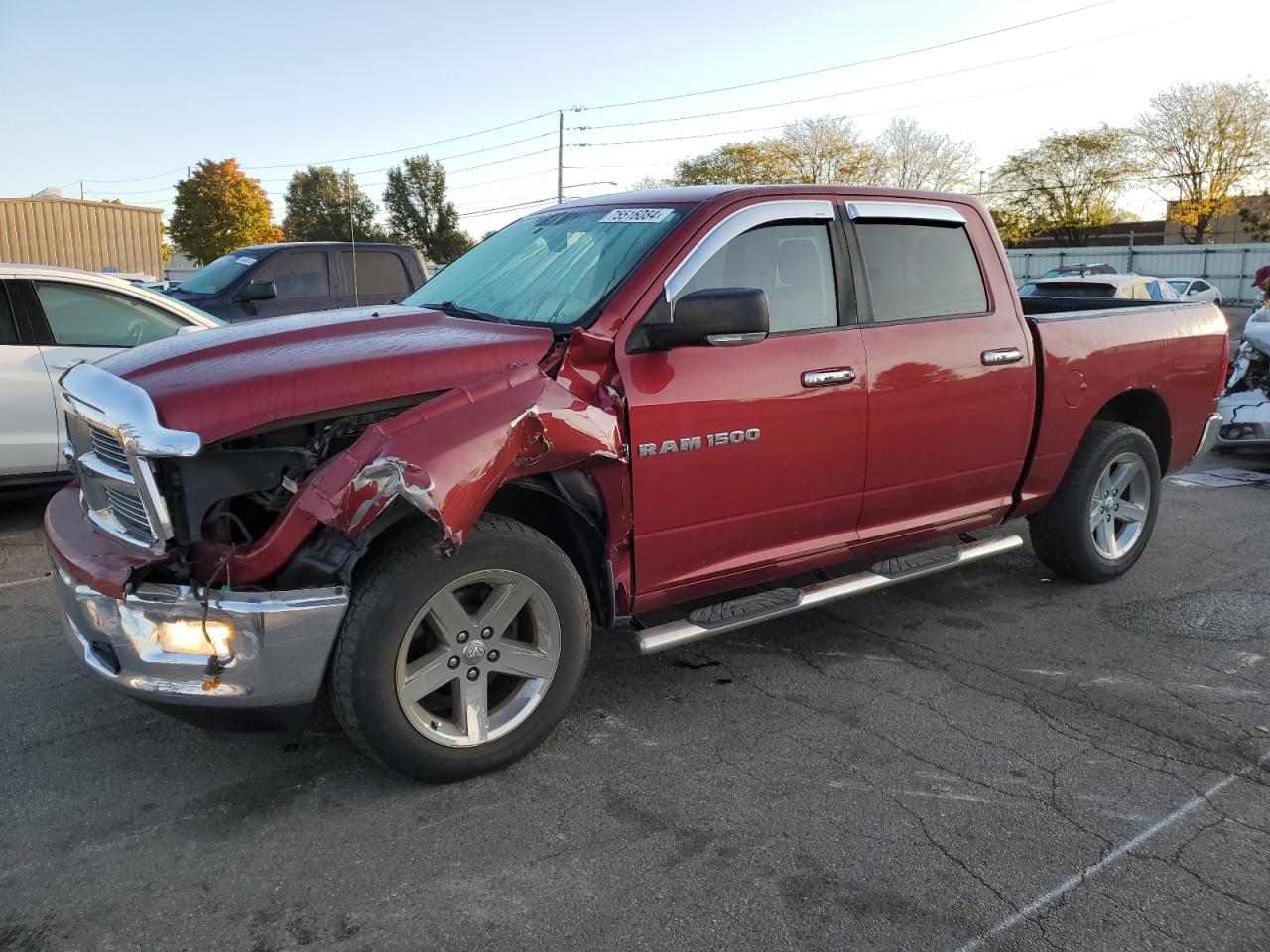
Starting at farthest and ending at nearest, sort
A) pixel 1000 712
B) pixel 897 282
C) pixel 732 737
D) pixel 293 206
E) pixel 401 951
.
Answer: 1. pixel 293 206
2. pixel 897 282
3. pixel 1000 712
4. pixel 732 737
5. pixel 401 951

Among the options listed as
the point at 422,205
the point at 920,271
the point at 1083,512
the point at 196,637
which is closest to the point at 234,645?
the point at 196,637

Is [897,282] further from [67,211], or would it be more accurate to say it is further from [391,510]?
[67,211]

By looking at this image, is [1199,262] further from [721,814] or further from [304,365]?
[304,365]

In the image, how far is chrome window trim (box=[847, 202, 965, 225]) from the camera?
4234 millimetres

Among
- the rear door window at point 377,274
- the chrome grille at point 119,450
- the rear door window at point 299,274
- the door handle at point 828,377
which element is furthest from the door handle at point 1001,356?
the rear door window at point 299,274

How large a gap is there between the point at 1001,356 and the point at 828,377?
3.68 feet

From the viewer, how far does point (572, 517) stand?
350 cm

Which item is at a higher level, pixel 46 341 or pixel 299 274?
pixel 299 274

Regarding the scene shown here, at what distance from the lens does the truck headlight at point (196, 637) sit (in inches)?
111

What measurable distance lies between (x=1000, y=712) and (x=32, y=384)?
5.89 m

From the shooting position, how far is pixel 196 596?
2814mm

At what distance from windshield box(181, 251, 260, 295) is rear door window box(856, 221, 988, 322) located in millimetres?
7739

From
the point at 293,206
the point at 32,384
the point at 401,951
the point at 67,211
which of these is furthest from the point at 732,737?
the point at 293,206

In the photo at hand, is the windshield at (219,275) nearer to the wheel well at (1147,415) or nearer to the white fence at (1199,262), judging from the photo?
the wheel well at (1147,415)
